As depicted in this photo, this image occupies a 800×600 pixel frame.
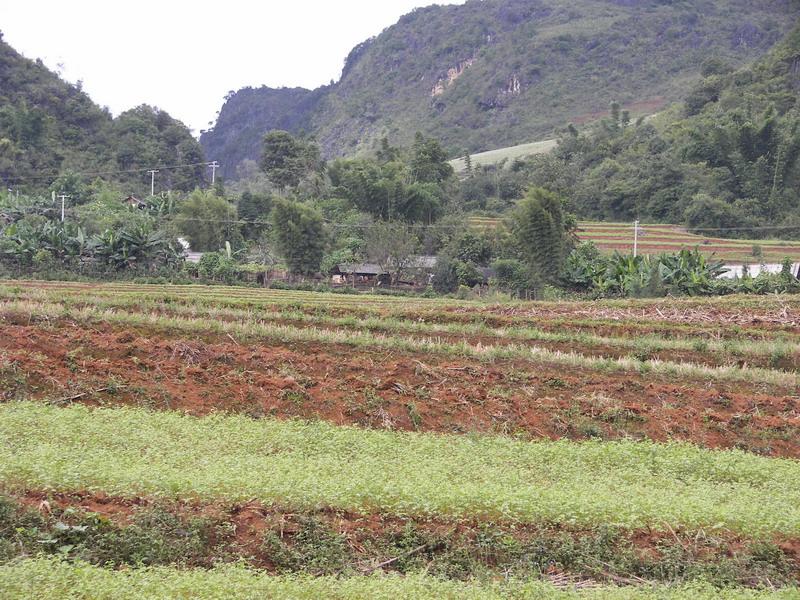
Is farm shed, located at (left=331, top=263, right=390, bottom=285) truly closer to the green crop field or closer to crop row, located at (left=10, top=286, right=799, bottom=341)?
crop row, located at (left=10, top=286, right=799, bottom=341)

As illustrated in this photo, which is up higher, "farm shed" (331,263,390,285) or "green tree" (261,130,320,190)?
"green tree" (261,130,320,190)

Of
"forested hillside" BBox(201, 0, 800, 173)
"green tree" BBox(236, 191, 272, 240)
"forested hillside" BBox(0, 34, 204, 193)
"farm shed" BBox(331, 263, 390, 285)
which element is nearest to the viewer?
"farm shed" BBox(331, 263, 390, 285)

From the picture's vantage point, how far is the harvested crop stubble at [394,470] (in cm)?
875

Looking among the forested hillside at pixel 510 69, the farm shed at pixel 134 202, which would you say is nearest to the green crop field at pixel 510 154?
the forested hillside at pixel 510 69

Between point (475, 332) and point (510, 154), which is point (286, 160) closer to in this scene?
point (510, 154)

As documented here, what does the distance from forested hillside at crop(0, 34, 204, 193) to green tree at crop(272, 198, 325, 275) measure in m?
30.2

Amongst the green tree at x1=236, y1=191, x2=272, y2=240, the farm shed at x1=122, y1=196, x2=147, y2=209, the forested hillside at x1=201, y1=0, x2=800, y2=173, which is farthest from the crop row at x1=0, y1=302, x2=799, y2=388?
the forested hillside at x1=201, y1=0, x2=800, y2=173

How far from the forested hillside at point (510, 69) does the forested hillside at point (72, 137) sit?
44.4 metres

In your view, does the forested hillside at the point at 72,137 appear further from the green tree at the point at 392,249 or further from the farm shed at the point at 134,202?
the green tree at the point at 392,249

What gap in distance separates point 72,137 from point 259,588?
7578 centimetres

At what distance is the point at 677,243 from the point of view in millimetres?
53312

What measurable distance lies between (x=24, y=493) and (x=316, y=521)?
9.36ft

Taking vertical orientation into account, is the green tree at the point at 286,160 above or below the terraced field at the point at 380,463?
above

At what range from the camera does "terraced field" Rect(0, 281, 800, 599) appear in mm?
7879
